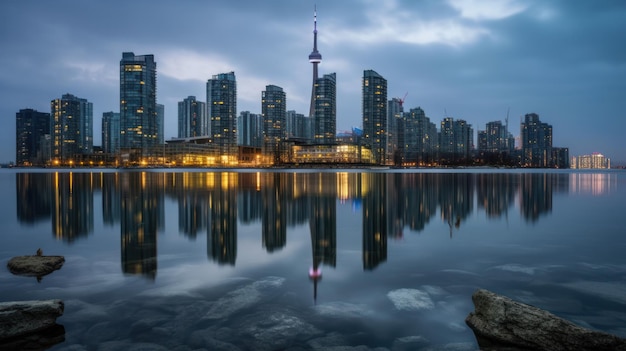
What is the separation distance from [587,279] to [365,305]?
8.30 meters

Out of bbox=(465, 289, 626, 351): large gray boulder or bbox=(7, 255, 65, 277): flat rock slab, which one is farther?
bbox=(7, 255, 65, 277): flat rock slab

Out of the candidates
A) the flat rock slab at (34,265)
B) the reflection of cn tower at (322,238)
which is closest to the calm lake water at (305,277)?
the reflection of cn tower at (322,238)

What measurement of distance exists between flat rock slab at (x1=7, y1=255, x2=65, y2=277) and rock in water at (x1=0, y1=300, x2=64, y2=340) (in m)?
5.46

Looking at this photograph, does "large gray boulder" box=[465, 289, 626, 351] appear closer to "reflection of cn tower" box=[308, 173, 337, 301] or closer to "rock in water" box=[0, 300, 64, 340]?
"reflection of cn tower" box=[308, 173, 337, 301]

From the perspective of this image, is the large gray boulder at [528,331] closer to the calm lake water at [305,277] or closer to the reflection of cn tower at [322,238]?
the calm lake water at [305,277]

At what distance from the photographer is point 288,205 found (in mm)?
36531

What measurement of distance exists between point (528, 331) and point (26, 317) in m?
11.3

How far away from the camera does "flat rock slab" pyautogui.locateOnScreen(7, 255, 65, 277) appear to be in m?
14.3

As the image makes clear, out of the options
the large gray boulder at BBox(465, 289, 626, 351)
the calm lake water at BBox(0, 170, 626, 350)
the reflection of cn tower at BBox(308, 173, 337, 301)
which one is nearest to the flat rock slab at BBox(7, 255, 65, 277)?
the calm lake water at BBox(0, 170, 626, 350)

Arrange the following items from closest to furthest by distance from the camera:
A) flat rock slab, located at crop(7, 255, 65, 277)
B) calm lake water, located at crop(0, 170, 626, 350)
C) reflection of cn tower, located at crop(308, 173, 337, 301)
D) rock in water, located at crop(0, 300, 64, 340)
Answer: rock in water, located at crop(0, 300, 64, 340)
calm lake water, located at crop(0, 170, 626, 350)
flat rock slab, located at crop(7, 255, 65, 277)
reflection of cn tower, located at crop(308, 173, 337, 301)

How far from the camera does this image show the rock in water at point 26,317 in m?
8.78

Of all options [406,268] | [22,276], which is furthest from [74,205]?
[406,268]

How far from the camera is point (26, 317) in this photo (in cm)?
911

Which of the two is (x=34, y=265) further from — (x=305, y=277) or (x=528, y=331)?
(x=528, y=331)
